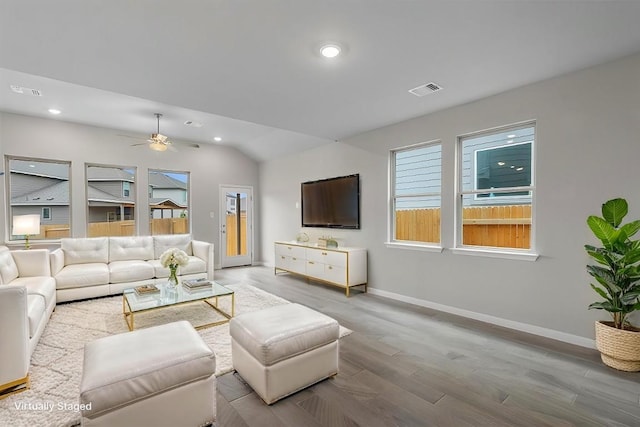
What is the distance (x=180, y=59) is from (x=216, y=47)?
41cm

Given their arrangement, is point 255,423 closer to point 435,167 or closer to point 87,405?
point 87,405

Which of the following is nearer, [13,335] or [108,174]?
[13,335]

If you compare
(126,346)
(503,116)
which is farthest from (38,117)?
(503,116)

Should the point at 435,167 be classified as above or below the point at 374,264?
above

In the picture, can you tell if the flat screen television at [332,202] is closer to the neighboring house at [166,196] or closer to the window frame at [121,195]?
the neighboring house at [166,196]

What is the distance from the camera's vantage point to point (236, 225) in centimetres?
735

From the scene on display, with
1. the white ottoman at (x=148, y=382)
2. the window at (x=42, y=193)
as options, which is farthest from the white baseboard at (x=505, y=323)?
the window at (x=42, y=193)

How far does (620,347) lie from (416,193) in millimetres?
2553

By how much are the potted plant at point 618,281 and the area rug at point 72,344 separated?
7.28 feet

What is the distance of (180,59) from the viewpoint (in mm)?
2551

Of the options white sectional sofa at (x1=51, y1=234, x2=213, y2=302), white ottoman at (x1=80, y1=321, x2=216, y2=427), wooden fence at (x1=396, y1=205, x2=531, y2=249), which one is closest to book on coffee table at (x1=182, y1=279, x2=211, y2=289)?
white sectional sofa at (x1=51, y1=234, x2=213, y2=302)

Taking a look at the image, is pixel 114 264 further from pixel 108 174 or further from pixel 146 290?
pixel 108 174

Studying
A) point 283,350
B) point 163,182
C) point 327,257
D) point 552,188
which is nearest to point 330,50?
point 283,350

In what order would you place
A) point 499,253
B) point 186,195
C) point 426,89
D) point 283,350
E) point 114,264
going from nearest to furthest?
point 283,350 → point 426,89 → point 499,253 → point 114,264 → point 186,195
